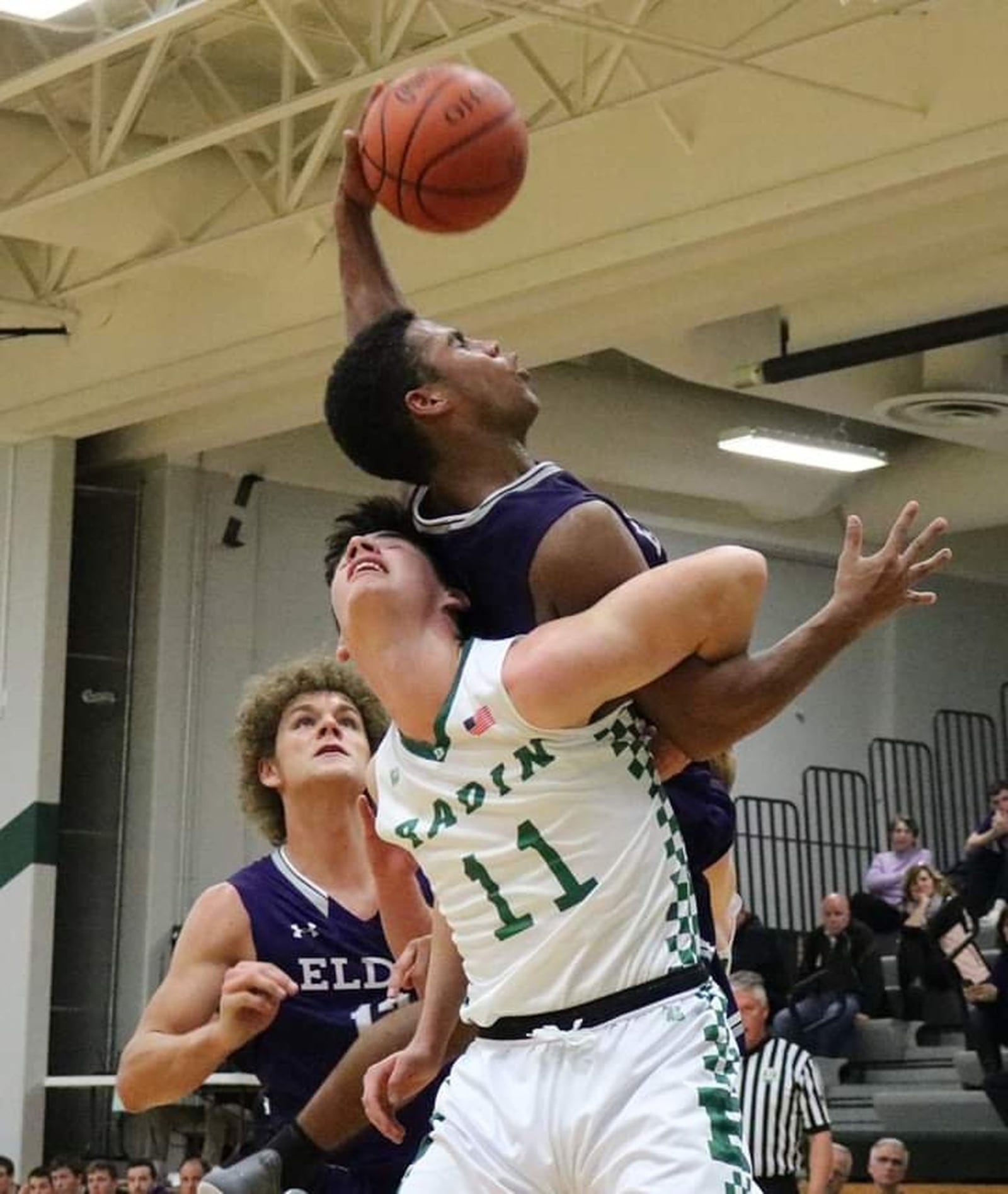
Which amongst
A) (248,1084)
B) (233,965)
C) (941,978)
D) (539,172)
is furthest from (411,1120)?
(941,978)

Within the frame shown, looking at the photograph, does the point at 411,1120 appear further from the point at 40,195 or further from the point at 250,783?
the point at 40,195

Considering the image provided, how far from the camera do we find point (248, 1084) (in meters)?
14.2

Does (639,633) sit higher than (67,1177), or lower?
higher

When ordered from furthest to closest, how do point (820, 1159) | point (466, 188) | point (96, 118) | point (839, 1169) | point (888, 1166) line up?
point (96, 118) → point (888, 1166) → point (839, 1169) → point (820, 1159) → point (466, 188)

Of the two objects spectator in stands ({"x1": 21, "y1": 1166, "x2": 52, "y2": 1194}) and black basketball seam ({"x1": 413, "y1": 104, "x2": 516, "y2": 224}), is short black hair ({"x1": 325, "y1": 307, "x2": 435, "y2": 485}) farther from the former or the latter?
spectator in stands ({"x1": 21, "y1": 1166, "x2": 52, "y2": 1194})

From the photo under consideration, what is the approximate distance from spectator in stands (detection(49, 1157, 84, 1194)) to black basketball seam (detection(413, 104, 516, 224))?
419 inches

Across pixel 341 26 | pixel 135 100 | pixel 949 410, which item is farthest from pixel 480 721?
pixel 949 410

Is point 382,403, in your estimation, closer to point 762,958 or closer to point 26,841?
point 762,958

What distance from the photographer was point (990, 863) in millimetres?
15078

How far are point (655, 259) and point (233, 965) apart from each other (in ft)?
24.8

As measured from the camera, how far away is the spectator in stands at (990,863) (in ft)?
→ 48.9

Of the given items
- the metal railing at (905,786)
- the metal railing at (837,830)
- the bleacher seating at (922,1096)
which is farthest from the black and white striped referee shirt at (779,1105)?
the metal railing at (905,786)

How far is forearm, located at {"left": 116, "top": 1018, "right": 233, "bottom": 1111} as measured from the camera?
437cm

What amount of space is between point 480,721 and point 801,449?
11714 mm
